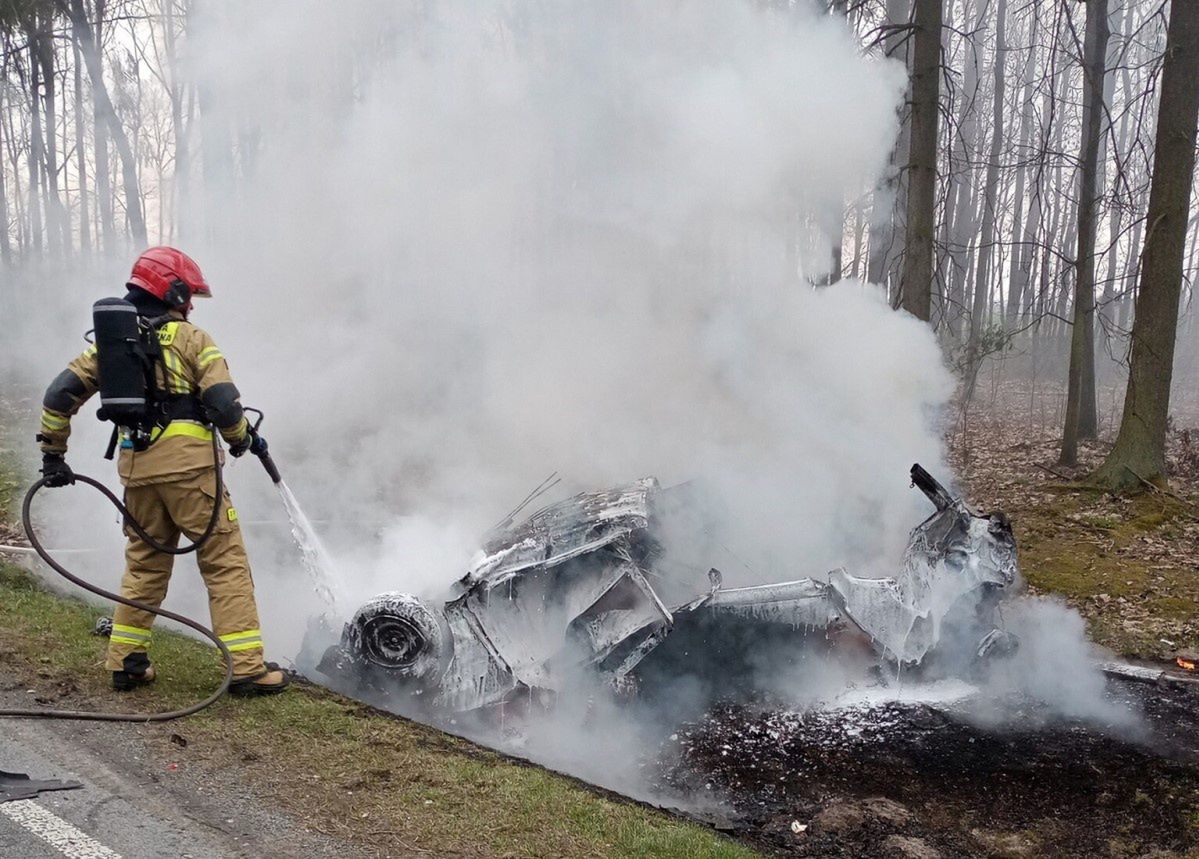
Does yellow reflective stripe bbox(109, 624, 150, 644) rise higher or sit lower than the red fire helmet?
lower

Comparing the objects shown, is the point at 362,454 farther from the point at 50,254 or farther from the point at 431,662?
the point at 50,254

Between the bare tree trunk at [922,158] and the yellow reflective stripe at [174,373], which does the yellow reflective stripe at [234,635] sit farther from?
the bare tree trunk at [922,158]

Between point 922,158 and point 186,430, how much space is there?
7.70 meters

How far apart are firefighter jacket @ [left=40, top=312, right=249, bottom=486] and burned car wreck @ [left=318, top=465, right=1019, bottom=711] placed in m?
1.17

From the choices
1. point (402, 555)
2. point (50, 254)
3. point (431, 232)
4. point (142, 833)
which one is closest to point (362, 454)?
point (431, 232)

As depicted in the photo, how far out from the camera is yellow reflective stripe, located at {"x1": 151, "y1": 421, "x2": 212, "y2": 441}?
4012 millimetres

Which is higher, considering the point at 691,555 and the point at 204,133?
the point at 204,133

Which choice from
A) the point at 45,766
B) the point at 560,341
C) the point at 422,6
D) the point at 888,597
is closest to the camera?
the point at 45,766

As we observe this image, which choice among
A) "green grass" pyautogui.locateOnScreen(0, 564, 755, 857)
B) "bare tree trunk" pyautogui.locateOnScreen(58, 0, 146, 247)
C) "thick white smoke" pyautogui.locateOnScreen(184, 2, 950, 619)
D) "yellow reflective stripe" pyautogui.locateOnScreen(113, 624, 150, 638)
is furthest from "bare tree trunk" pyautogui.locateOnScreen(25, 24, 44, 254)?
"yellow reflective stripe" pyautogui.locateOnScreen(113, 624, 150, 638)

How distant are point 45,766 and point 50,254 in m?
26.0

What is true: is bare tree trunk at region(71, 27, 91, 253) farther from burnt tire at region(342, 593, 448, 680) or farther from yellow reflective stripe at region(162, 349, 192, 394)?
burnt tire at region(342, 593, 448, 680)

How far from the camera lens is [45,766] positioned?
3.28 meters

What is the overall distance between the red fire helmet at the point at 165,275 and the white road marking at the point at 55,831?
2218mm

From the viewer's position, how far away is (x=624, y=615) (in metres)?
4.61
